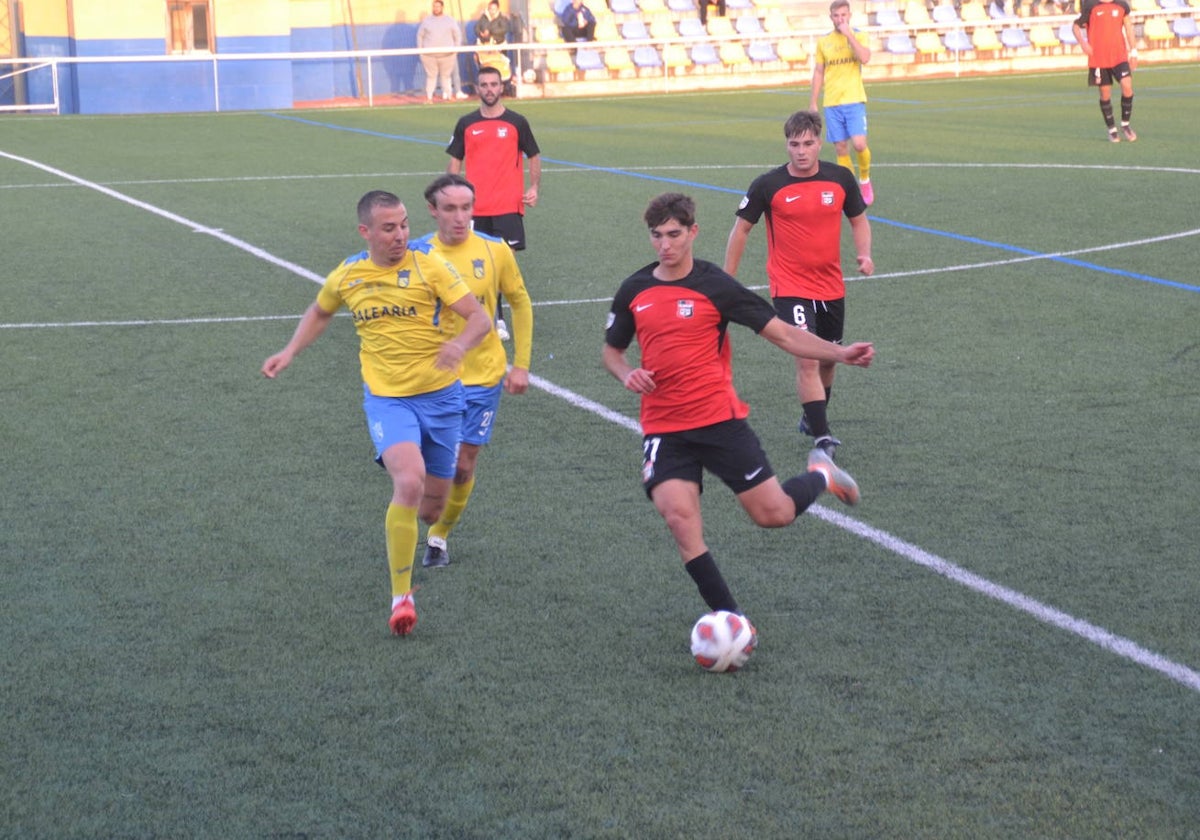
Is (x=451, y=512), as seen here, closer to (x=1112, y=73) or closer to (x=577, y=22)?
(x=1112, y=73)

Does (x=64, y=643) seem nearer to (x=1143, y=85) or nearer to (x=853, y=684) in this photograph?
(x=853, y=684)

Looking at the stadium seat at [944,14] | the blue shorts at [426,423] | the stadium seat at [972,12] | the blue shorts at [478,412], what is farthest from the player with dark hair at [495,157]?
the stadium seat at [972,12]

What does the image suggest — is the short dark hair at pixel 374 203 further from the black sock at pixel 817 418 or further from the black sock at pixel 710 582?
the black sock at pixel 817 418

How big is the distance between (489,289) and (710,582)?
7.27ft

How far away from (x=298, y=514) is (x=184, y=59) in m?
28.8

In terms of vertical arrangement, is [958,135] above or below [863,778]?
above

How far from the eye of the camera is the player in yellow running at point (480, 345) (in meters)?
7.42

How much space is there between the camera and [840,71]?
62.0 feet

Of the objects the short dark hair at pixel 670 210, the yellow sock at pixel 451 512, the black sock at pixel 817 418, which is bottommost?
the yellow sock at pixel 451 512

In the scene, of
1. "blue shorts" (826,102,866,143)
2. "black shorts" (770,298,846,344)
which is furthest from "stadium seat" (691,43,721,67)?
"black shorts" (770,298,846,344)

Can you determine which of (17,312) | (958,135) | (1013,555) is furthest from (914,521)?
(958,135)

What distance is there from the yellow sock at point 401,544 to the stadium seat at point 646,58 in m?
33.8

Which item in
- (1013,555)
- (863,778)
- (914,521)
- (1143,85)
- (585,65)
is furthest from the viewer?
(585,65)

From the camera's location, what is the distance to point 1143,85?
111 ft
